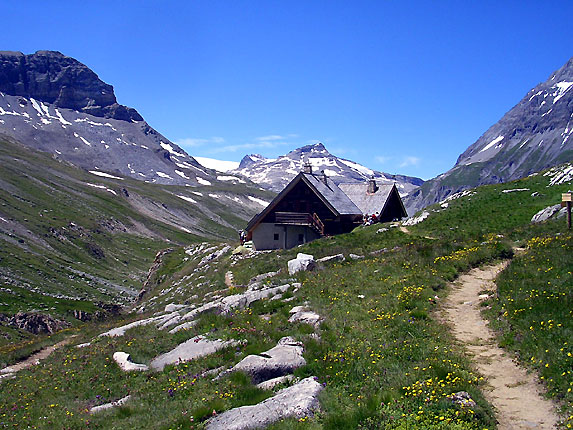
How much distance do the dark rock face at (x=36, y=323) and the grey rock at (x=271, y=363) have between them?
5497 cm

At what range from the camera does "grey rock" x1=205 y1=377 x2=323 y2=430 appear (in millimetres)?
10219

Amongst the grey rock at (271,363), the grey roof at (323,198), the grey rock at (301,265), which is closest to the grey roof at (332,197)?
the grey roof at (323,198)

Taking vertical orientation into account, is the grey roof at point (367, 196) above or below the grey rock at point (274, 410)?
above

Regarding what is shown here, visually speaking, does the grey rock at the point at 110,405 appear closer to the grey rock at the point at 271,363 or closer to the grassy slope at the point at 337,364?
the grassy slope at the point at 337,364

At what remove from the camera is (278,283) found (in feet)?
77.8

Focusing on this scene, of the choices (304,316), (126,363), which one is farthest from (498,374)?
(126,363)

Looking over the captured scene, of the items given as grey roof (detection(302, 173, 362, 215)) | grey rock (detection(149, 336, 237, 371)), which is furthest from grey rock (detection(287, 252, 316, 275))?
grey roof (detection(302, 173, 362, 215))

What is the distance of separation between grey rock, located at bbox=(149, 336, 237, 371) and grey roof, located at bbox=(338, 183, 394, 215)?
130ft

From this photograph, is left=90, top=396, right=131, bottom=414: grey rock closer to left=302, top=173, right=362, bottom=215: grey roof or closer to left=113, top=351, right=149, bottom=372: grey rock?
left=113, top=351, right=149, bottom=372: grey rock

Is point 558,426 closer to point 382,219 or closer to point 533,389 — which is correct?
point 533,389

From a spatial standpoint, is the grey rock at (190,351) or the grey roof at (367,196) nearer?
the grey rock at (190,351)

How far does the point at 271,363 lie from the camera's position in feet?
42.7

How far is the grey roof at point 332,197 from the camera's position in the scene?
51594 mm

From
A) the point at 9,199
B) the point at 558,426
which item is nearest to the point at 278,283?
the point at 558,426
